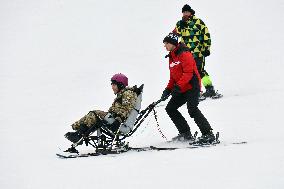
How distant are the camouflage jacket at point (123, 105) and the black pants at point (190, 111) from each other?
78 cm

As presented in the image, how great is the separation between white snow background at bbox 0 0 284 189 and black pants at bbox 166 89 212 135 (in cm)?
40

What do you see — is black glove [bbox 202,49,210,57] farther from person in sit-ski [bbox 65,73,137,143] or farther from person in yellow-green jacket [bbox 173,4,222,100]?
person in sit-ski [bbox 65,73,137,143]

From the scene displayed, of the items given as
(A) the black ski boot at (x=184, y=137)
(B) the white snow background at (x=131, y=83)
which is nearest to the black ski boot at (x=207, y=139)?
(B) the white snow background at (x=131, y=83)

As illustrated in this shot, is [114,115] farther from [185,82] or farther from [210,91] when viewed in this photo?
[210,91]

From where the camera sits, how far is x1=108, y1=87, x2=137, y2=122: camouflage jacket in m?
8.48

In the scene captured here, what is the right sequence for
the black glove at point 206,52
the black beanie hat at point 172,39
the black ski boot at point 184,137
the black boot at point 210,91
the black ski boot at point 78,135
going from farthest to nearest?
the black boot at point 210,91, the black glove at point 206,52, the black ski boot at point 184,137, the black beanie hat at point 172,39, the black ski boot at point 78,135

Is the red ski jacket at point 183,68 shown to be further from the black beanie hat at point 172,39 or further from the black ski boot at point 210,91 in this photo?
the black ski boot at point 210,91

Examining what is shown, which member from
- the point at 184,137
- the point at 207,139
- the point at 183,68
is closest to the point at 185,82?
the point at 183,68

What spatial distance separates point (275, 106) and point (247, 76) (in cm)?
544

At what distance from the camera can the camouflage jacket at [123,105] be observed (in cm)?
848

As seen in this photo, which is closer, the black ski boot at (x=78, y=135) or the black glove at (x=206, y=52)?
the black ski boot at (x=78, y=135)

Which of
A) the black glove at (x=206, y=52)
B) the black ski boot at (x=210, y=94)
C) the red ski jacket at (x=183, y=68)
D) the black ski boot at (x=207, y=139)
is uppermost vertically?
the black glove at (x=206, y=52)

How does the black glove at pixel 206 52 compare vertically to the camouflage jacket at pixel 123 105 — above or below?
above

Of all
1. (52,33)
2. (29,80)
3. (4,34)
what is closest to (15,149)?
(29,80)
